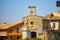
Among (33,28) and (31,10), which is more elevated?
(31,10)

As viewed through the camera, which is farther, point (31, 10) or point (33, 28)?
point (31, 10)

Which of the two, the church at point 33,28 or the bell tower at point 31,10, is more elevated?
the bell tower at point 31,10

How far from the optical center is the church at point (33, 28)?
1866 centimetres

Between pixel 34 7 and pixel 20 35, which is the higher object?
pixel 34 7

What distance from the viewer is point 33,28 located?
19.3m

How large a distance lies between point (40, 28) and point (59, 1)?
10568 millimetres

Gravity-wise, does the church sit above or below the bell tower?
below

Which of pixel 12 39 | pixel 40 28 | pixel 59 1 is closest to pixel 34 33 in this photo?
pixel 40 28

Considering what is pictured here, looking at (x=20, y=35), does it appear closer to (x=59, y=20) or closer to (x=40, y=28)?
(x=40, y=28)

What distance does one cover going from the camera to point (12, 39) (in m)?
18.6

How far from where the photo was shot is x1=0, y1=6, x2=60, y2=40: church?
18656 mm

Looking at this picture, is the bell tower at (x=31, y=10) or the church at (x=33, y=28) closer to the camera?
the church at (x=33, y=28)

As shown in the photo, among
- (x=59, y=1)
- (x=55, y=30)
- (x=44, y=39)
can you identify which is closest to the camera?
(x=59, y=1)

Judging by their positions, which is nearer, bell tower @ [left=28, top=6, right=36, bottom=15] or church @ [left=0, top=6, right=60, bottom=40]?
church @ [left=0, top=6, right=60, bottom=40]
